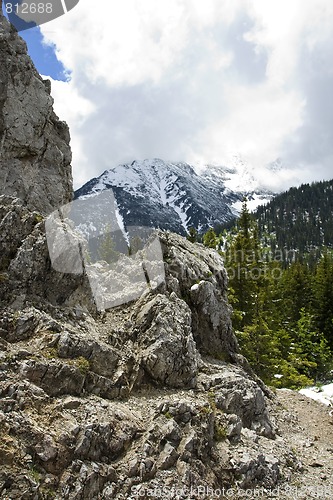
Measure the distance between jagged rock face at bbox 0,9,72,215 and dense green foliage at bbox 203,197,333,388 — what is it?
623 inches

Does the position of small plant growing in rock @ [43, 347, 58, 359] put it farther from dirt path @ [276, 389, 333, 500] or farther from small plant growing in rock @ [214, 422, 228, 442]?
dirt path @ [276, 389, 333, 500]

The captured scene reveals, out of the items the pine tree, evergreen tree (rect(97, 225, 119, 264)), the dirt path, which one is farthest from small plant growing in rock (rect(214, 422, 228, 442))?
evergreen tree (rect(97, 225, 119, 264))

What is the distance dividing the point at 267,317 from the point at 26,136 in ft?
79.5

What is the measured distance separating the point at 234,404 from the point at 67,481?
8.41 metres

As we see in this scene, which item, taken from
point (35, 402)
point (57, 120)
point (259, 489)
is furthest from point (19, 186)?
point (259, 489)

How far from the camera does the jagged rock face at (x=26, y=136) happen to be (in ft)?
67.6

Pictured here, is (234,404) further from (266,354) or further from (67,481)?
(266,354)

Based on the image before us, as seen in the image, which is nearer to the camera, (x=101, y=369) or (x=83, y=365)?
(x=83, y=365)

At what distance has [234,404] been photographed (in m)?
17.1

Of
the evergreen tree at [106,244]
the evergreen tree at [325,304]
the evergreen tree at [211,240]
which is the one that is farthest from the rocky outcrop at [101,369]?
the evergreen tree at [325,304]

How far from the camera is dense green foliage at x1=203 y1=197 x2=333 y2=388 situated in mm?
30641

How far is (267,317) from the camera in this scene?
3472 cm

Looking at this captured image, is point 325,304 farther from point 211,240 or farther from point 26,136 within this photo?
point 26,136

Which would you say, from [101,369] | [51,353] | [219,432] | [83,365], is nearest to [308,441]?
[219,432]
